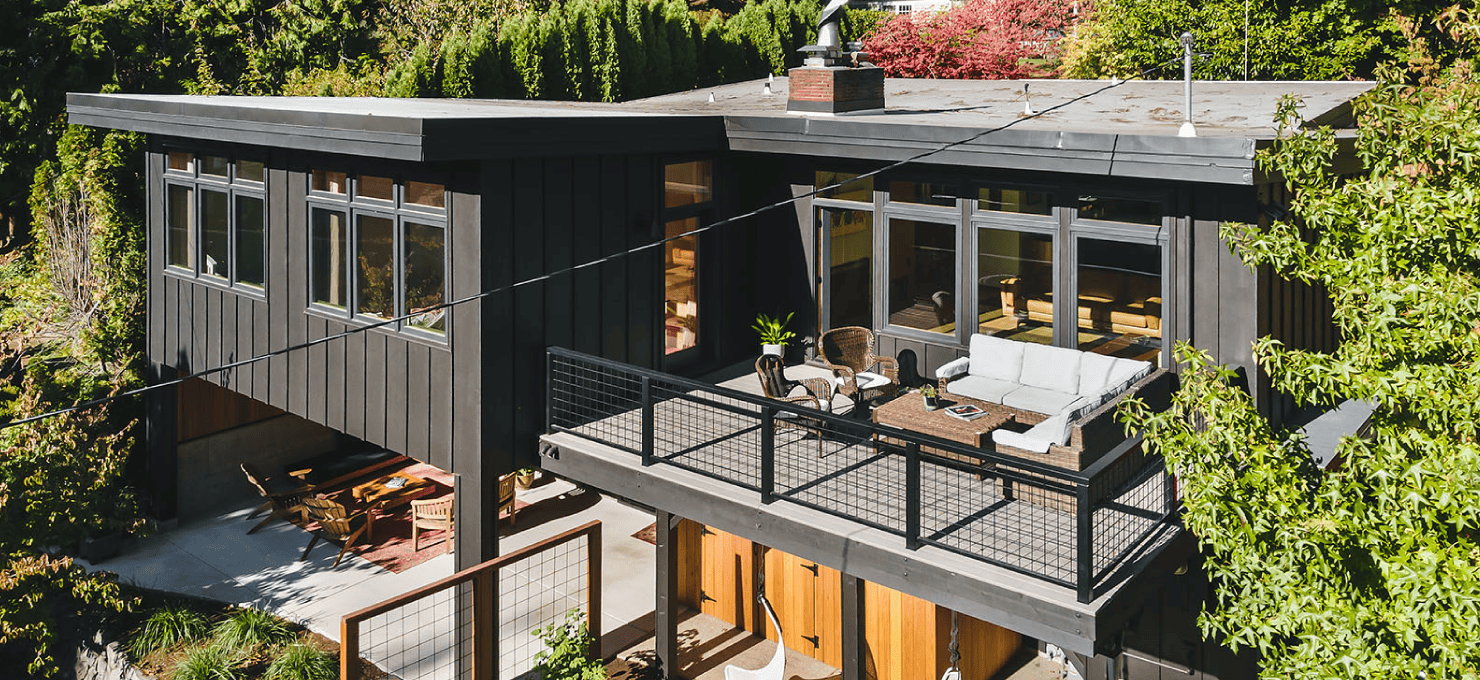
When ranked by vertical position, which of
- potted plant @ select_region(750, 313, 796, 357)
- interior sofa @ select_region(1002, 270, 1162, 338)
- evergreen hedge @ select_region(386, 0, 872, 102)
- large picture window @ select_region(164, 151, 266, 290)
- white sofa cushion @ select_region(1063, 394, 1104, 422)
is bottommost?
white sofa cushion @ select_region(1063, 394, 1104, 422)

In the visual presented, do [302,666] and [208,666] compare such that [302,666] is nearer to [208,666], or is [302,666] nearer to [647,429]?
[208,666]

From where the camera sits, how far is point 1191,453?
599 centimetres

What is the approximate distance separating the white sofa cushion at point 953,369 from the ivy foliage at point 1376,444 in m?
4.25

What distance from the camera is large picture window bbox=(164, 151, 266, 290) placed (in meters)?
11.4

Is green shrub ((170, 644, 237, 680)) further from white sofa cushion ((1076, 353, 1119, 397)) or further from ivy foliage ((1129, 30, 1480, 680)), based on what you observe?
ivy foliage ((1129, 30, 1480, 680))

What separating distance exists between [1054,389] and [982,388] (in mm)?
649

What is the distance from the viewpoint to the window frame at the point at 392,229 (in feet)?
31.2

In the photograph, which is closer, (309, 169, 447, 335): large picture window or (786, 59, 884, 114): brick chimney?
(309, 169, 447, 335): large picture window

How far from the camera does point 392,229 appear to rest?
32.4 feet

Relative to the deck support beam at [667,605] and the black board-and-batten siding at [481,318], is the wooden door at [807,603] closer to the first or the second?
the deck support beam at [667,605]

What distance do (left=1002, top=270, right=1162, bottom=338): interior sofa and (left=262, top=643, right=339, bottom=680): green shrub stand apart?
285 inches

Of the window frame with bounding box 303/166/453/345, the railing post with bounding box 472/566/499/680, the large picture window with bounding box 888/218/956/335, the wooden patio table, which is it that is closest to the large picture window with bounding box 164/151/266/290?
the window frame with bounding box 303/166/453/345

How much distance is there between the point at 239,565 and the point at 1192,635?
391 inches

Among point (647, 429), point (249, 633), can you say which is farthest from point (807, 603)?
point (249, 633)
